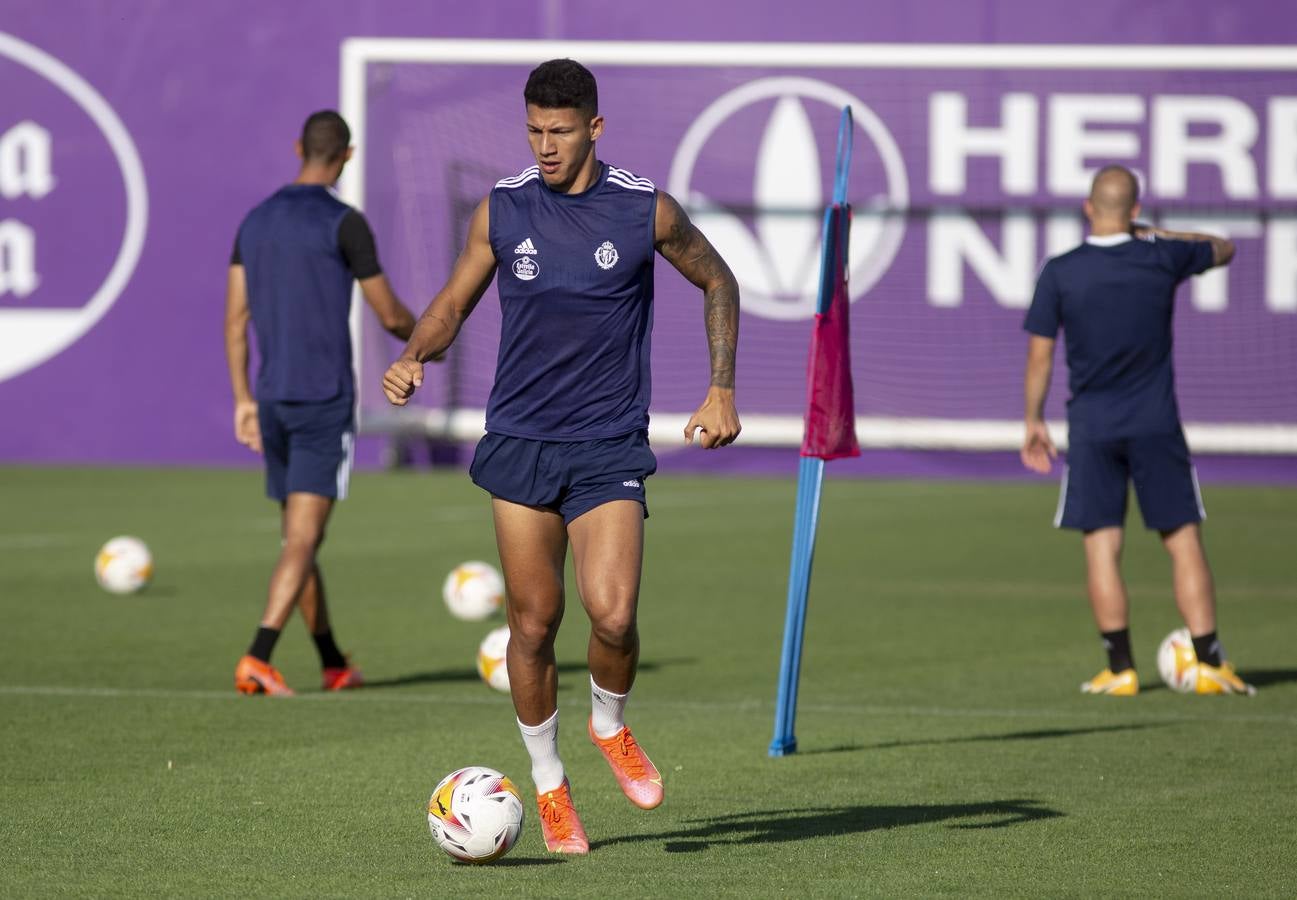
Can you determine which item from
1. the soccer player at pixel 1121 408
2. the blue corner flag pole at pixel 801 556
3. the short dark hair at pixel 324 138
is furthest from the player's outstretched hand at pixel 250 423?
the soccer player at pixel 1121 408

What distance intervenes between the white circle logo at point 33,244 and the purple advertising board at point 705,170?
0.03 meters

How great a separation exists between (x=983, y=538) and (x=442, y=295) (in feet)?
36.8

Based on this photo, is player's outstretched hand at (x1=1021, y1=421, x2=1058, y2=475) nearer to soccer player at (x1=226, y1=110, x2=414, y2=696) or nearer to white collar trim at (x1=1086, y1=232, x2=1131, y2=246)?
white collar trim at (x1=1086, y1=232, x2=1131, y2=246)

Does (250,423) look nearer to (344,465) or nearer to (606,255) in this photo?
(344,465)

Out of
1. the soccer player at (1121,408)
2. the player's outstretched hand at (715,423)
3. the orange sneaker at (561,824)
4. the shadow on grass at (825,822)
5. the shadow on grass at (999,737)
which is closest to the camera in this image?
the player's outstretched hand at (715,423)

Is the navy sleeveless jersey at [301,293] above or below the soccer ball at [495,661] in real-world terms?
above

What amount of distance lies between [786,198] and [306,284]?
14115 mm

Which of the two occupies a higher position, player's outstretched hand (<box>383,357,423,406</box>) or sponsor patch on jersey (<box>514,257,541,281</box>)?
sponsor patch on jersey (<box>514,257,541,281</box>)

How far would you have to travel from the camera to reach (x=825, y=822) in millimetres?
6570

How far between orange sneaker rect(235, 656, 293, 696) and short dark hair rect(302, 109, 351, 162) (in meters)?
2.19

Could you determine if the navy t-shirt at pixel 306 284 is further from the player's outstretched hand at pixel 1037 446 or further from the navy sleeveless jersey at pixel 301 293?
the player's outstretched hand at pixel 1037 446

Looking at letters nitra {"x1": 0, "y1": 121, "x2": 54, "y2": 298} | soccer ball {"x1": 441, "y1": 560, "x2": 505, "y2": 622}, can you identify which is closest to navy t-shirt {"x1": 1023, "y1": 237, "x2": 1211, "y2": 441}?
soccer ball {"x1": 441, "y1": 560, "x2": 505, "y2": 622}

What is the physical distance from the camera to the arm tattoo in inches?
241

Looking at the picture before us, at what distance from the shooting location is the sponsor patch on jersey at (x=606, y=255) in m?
6.04
